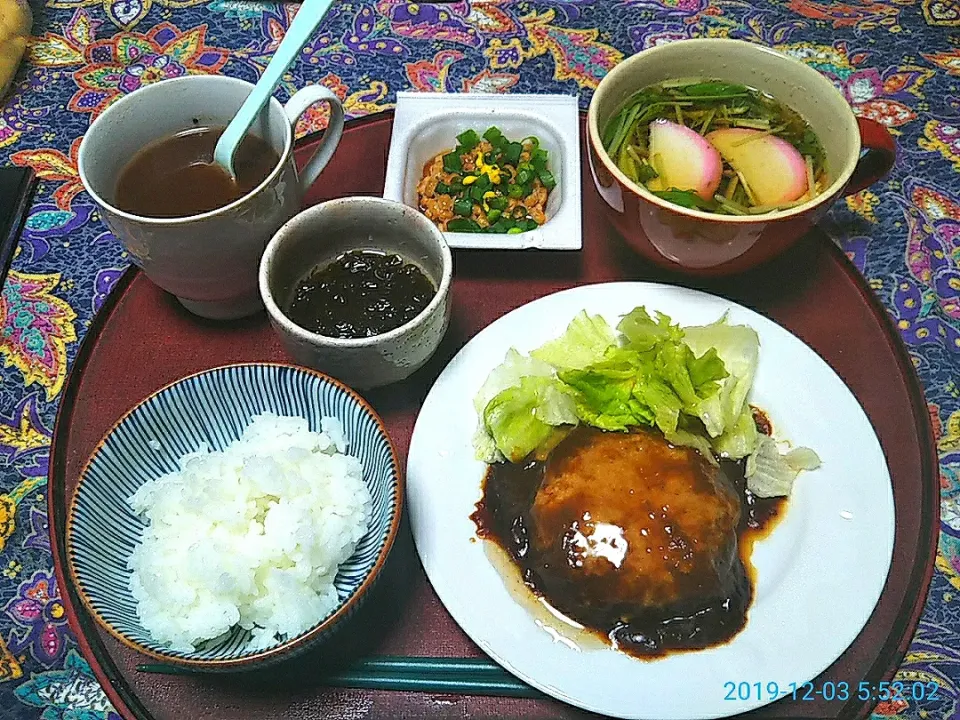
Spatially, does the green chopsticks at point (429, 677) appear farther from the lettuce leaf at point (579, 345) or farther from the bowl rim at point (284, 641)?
the lettuce leaf at point (579, 345)

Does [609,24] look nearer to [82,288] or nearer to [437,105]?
[437,105]

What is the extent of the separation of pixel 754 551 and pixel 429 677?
71 cm

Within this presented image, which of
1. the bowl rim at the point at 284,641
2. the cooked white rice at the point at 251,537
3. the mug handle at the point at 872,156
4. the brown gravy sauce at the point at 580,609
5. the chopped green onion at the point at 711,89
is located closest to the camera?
the bowl rim at the point at 284,641

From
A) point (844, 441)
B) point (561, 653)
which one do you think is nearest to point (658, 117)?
point (844, 441)

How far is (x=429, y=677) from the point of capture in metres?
1.53

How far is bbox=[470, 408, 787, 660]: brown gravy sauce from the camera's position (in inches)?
60.6

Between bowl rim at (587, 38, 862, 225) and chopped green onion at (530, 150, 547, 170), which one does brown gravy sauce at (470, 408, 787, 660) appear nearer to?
bowl rim at (587, 38, 862, 225)

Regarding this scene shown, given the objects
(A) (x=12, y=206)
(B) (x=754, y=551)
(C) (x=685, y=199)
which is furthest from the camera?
(A) (x=12, y=206)

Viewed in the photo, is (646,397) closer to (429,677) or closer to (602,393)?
(602,393)

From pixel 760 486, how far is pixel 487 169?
1074mm

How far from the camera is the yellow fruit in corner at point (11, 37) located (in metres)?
2.64

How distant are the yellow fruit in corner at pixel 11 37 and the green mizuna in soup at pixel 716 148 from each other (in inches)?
81.7

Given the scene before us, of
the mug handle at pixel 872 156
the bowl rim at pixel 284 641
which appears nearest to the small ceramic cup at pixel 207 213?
the bowl rim at pixel 284 641

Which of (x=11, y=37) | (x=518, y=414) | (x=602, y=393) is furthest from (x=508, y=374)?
(x=11, y=37)
